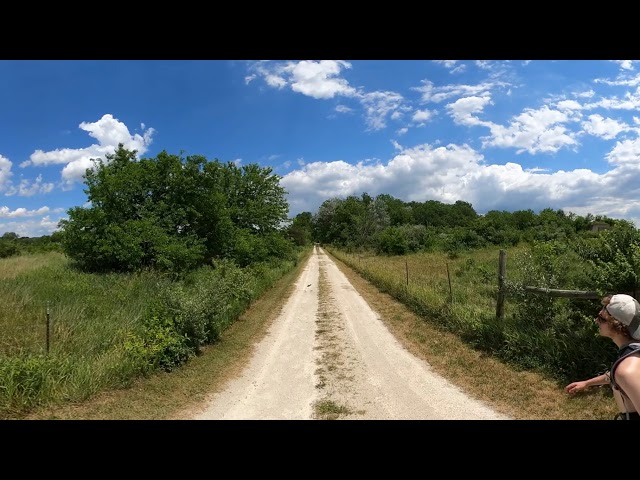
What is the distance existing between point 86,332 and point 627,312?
8.41 metres

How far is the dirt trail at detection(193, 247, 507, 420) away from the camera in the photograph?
17.9 ft

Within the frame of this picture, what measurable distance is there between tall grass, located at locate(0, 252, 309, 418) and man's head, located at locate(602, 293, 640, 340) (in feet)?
22.4

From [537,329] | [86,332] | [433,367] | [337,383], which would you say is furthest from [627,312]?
[86,332]

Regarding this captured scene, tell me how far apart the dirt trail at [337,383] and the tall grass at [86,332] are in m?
1.69

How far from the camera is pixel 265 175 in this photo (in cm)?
2830

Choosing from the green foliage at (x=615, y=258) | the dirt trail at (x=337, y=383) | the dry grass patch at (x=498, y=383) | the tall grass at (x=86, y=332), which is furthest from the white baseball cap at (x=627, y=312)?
the tall grass at (x=86, y=332)

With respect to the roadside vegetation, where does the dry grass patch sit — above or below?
below

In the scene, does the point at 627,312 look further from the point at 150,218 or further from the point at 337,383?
the point at 150,218

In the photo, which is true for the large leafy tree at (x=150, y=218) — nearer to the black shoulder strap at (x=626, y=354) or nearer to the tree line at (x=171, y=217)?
the tree line at (x=171, y=217)

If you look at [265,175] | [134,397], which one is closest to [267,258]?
[265,175]

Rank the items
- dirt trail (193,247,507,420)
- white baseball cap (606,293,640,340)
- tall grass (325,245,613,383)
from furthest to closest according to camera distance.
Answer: tall grass (325,245,613,383) → dirt trail (193,247,507,420) → white baseball cap (606,293,640,340)

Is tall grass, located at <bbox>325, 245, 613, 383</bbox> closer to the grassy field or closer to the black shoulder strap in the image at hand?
the grassy field

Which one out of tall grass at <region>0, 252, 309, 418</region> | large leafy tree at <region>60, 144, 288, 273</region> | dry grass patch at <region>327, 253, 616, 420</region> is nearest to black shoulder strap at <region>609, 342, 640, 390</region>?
dry grass patch at <region>327, 253, 616, 420</region>

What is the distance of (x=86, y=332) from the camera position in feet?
23.8
